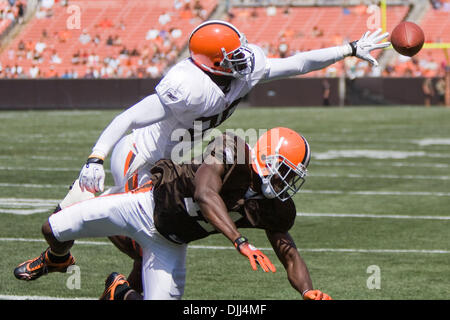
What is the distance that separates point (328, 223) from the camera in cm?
829

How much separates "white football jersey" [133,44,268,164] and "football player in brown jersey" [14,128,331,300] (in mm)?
496

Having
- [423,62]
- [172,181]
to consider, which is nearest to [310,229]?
[172,181]

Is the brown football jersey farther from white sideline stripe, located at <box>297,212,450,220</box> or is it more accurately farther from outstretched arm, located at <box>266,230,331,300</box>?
white sideline stripe, located at <box>297,212,450,220</box>

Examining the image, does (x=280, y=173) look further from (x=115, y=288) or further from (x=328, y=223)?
(x=328, y=223)

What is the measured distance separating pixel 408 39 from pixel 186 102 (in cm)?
160

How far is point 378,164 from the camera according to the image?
12.6 metres

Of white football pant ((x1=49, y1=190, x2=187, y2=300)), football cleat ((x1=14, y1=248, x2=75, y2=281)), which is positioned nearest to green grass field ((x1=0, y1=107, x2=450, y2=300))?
football cleat ((x1=14, y1=248, x2=75, y2=281))

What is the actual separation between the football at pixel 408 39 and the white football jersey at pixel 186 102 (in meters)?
0.92

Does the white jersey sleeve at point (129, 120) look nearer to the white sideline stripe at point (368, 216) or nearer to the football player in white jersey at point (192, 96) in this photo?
the football player in white jersey at point (192, 96)

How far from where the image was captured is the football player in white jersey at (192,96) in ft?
16.1

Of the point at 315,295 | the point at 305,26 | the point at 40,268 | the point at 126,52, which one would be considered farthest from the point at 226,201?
the point at 305,26

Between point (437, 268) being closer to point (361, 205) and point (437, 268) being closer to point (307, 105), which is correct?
point (361, 205)

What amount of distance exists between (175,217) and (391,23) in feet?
84.5
